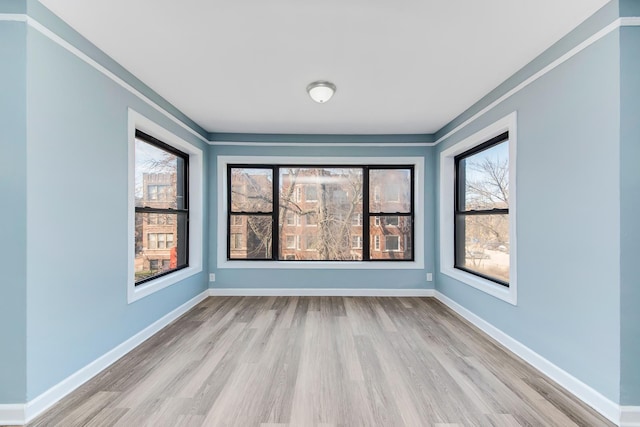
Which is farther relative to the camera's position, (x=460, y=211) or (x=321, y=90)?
(x=460, y=211)

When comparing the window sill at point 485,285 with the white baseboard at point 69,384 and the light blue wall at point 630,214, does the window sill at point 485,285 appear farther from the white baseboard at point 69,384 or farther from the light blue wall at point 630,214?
the white baseboard at point 69,384

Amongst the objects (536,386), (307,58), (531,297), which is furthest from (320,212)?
(536,386)

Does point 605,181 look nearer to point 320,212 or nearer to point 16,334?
point 320,212

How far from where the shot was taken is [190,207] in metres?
4.00

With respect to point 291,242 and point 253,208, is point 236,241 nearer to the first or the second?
point 253,208

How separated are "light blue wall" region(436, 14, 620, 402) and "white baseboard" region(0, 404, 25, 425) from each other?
3470mm

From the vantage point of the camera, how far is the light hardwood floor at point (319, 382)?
1728 mm

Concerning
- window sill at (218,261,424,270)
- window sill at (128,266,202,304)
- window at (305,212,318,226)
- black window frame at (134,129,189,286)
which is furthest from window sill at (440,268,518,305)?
black window frame at (134,129,189,286)

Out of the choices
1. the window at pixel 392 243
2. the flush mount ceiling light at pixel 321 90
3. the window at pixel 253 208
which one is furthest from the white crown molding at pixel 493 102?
the window at pixel 392 243

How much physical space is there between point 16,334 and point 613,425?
137 inches

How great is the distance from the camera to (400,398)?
1903 millimetres

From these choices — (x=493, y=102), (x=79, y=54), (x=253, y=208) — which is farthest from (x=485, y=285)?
(x=79, y=54)

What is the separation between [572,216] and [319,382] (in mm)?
2112

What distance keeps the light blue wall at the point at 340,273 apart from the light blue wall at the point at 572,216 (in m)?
1.77
